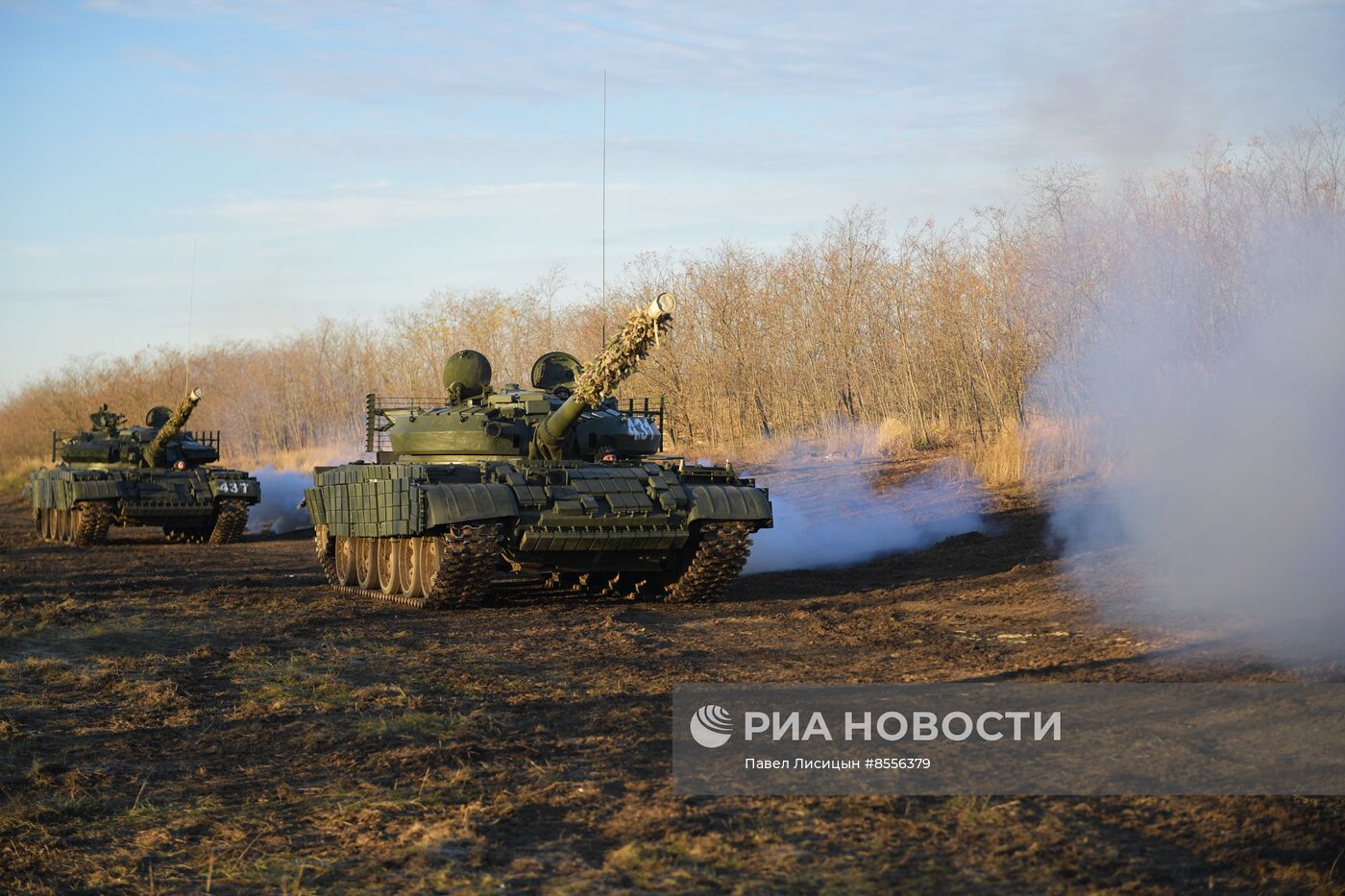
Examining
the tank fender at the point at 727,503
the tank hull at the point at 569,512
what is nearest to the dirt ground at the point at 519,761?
the tank hull at the point at 569,512

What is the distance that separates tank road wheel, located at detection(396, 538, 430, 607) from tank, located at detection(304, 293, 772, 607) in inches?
1.0

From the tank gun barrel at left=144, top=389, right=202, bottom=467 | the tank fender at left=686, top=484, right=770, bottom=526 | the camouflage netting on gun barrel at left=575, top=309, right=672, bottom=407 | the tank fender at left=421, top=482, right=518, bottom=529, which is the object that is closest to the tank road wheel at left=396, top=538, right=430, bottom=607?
the tank fender at left=421, top=482, right=518, bottom=529

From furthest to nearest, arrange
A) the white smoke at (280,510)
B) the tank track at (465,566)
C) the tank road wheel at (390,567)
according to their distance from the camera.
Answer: the white smoke at (280,510), the tank road wheel at (390,567), the tank track at (465,566)

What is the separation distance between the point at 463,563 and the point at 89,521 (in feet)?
46.7

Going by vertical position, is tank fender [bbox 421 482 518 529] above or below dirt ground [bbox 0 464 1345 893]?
above

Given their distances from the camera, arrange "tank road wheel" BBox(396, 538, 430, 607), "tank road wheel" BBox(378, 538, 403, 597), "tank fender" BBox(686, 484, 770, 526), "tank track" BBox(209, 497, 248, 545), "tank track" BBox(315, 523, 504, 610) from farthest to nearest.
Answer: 1. "tank track" BBox(209, 497, 248, 545)
2. "tank road wheel" BBox(378, 538, 403, 597)
3. "tank road wheel" BBox(396, 538, 430, 607)
4. "tank fender" BBox(686, 484, 770, 526)
5. "tank track" BBox(315, 523, 504, 610)

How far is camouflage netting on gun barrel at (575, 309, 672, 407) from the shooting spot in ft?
42.5

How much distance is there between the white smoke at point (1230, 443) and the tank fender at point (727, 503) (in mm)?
3332

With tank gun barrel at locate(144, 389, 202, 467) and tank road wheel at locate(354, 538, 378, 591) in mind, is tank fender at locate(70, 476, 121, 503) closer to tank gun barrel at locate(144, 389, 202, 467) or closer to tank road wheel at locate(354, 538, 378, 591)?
tank gun barrel at locate(144, 389, 202, 467)

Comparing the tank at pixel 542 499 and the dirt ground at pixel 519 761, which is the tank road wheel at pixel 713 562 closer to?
the tank at pixel 542 499

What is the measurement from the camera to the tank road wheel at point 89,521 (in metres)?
25.2

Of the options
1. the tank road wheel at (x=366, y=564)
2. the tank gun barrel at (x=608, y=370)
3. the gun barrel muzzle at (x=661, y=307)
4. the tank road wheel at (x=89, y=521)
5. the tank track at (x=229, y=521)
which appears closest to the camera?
the gun barrel muzzle at (x=661, y=307)

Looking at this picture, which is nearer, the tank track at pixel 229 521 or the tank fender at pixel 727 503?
the tank fender at pixel 727 503

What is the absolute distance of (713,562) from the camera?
14.4 meters
